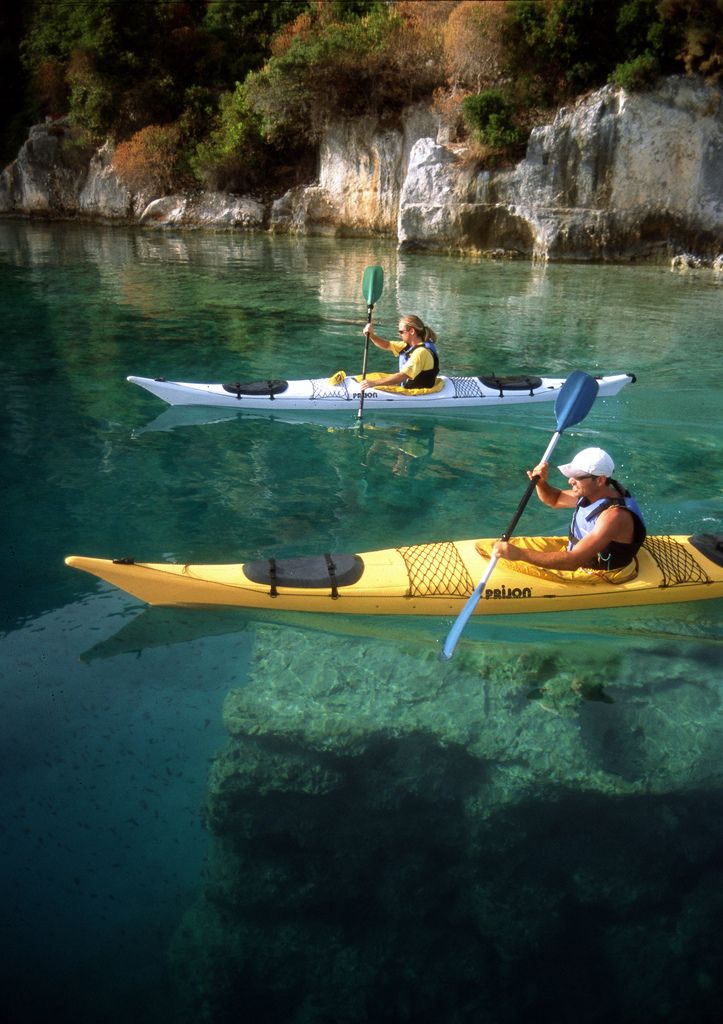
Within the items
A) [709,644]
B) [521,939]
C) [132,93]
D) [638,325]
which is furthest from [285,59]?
[521,939]

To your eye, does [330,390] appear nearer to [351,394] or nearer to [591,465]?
[351,394]

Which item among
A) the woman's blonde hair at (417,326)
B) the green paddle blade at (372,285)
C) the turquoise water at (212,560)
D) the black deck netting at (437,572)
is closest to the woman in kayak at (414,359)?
the woman's blonde hair at (417,326)

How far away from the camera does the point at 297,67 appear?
2520cm

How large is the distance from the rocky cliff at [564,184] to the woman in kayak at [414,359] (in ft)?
45.1

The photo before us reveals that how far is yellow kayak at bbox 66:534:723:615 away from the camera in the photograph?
4.90 meters

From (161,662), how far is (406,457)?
3987 millimetres

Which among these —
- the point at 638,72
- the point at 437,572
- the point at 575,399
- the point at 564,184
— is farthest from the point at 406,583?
the point at 638,72

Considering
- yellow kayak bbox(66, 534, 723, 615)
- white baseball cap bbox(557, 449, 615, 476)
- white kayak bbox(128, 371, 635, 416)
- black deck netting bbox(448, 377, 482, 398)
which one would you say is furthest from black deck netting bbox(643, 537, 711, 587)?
black deck netting bbox(448, 377, 482, 398)

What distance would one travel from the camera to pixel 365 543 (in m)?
6.06

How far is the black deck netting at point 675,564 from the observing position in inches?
203

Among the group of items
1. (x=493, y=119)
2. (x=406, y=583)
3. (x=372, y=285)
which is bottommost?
(x=406, y=583)

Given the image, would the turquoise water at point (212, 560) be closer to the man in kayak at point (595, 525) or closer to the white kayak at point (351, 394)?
the white kayak at point (351, 394)

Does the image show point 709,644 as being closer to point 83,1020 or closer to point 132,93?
point 83,1020

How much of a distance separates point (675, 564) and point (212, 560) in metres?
3.27
